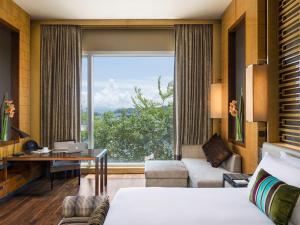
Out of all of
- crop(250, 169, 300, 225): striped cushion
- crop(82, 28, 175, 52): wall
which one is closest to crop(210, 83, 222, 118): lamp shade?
crop(82, 28, 175, 52): wall

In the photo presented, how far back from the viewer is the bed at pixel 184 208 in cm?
210

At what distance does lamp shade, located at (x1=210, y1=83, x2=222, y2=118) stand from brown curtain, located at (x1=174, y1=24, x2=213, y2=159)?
0.34 metres

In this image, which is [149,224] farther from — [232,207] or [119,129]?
[119,129]

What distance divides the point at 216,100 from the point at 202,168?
1.39 m

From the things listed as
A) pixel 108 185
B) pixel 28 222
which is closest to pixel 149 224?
pixel 28 222

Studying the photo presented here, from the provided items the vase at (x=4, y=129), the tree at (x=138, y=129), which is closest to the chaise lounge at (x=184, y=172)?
the tree at (x=138, y=129)

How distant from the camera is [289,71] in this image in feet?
10.9

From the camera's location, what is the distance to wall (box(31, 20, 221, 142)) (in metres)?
5.92

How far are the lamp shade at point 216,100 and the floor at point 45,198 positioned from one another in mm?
1628

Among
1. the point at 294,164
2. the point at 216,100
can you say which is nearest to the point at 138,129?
the point at 216,100

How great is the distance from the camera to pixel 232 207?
2.39 meters

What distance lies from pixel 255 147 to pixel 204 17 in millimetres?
2757

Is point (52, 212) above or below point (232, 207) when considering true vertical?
below

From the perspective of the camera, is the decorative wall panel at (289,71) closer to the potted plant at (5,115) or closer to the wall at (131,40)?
the wall at (131,40)
